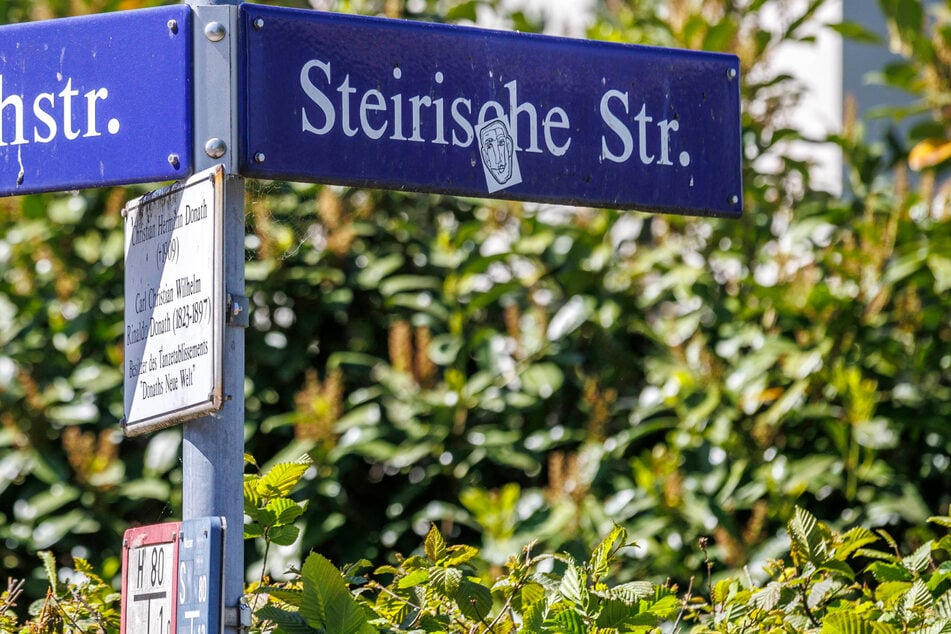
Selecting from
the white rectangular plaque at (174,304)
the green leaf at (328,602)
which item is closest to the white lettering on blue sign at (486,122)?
the white rectangular plaque at (174,304)

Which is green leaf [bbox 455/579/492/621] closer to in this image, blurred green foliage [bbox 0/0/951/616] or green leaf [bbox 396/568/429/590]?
green leaf [bbox 396/568/429/590]

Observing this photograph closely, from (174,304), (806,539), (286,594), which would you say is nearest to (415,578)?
(286,594)

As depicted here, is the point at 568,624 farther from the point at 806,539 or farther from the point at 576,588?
the point at 806,539

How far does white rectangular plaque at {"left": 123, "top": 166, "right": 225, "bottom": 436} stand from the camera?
77.6 inches

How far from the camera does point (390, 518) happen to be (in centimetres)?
426

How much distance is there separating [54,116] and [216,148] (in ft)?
1.03

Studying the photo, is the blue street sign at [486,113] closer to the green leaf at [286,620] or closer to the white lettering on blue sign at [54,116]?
the white lettering on blue sign at [54,116]

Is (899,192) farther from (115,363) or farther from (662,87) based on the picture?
(115,363)

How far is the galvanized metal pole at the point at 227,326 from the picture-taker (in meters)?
1.98

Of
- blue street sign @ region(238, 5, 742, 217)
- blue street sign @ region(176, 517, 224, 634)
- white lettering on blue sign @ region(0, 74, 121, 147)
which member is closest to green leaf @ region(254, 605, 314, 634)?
blue street sign @ region(176, 517, 224, 634)

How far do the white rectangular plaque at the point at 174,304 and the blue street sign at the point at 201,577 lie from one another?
16cm

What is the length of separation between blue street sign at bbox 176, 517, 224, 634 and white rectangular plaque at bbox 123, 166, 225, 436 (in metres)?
0.16

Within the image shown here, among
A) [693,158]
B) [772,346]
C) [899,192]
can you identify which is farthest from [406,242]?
[693,158]

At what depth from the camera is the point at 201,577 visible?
1.88 m
